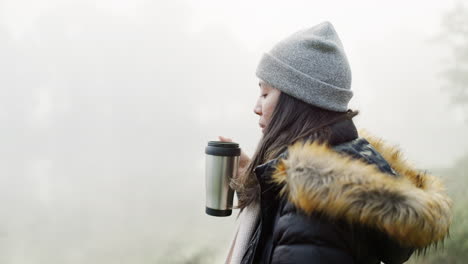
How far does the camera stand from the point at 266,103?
4.01 ft

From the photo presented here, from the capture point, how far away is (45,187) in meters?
57.1

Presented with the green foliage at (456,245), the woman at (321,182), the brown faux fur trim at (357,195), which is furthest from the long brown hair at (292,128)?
the green foliage at (456,245)

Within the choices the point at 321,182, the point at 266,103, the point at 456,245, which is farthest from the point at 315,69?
the point at 456,245

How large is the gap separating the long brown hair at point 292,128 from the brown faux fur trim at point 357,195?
12cm

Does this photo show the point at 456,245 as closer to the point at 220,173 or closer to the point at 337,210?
the point at 220,173

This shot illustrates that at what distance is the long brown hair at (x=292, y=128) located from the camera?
110 cm

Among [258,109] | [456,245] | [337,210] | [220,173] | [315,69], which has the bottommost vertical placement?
[456,245]

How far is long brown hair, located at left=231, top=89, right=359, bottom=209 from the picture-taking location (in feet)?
3.61

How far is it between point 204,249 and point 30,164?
43.5 metres

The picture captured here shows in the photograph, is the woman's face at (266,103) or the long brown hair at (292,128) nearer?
the long brown hair at (292,128)

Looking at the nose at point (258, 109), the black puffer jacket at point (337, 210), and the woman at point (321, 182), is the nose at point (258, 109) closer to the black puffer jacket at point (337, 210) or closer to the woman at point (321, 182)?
the woman at point (321, 182)

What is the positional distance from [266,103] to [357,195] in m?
0.45

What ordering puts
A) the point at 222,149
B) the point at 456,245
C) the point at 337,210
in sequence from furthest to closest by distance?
the point at 456,245 → the point at 222,149 → the point at 337,210

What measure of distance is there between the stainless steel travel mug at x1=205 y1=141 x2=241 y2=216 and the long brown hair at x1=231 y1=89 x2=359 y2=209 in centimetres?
18
